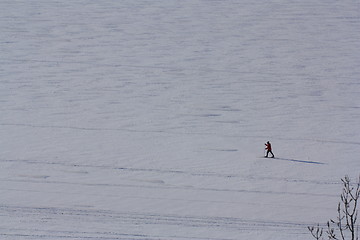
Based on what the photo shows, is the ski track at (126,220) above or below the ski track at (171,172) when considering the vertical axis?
below

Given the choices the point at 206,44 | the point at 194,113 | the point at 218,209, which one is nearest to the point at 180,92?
the point at 194,113

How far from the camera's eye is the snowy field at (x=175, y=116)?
9562 millimetres

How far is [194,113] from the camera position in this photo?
1321cm

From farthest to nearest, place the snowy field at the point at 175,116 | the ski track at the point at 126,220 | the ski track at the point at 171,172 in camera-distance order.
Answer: the ski track at the point at 171,172 < the snowy field at the point at 175,116 < the ski track at the point at 126,220

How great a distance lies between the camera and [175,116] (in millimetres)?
13086

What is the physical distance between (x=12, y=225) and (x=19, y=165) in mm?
2054

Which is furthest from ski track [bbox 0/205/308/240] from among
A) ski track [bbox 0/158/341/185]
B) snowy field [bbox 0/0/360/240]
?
ski track [bbox 0/158/341/185]

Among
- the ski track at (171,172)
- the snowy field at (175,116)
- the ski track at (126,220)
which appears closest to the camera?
the ski track at (126,220)

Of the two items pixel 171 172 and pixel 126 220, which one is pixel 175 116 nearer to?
pixel 171 172

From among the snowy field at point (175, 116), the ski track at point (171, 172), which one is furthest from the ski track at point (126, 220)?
the ski track at point (171, 172)

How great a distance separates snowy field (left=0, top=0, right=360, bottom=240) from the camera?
956cm

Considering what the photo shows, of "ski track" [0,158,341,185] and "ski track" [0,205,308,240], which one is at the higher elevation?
"ski track" [0,158,341,185]

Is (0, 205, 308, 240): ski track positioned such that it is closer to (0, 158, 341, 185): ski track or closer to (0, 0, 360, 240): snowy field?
(0, 0, 360, 240): snowy field

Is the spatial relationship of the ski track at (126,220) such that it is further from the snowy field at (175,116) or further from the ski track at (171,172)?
the ski track at (171,172)
